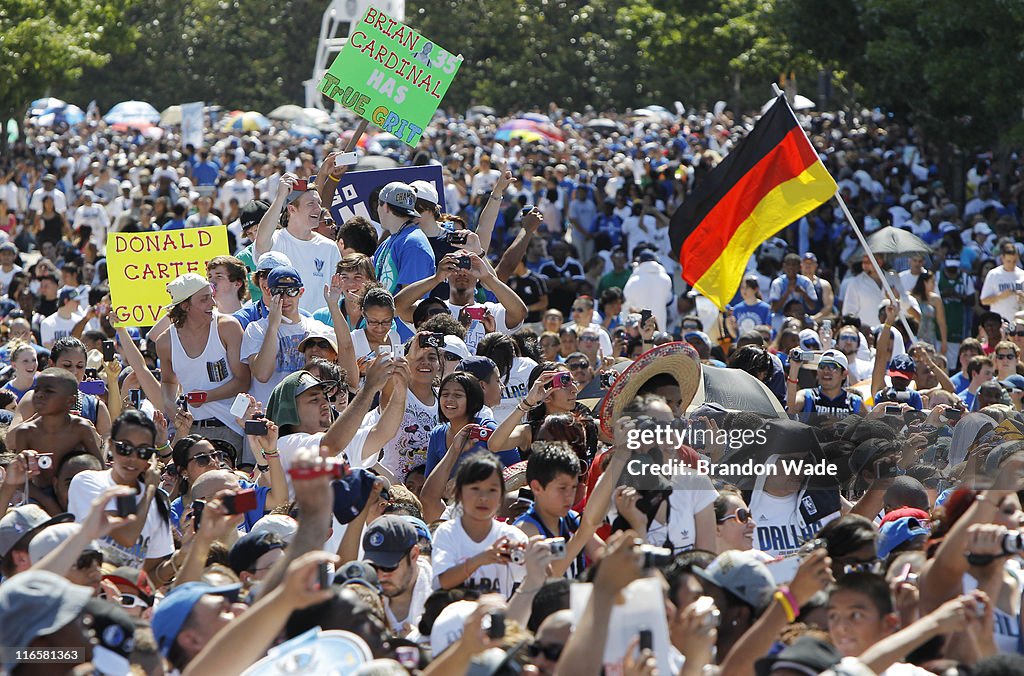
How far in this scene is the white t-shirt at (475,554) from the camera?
19.6ft

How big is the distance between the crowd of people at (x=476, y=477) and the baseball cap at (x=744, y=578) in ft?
0.03

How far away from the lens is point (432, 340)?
8.25 m

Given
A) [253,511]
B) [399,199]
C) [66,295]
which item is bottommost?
[253,511]

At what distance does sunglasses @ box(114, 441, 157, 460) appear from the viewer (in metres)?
6.49

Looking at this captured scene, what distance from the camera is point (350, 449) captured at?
749cm

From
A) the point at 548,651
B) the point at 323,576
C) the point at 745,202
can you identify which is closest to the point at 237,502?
the point at 323,576

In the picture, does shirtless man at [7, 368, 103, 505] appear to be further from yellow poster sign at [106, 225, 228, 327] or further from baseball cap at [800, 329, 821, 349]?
baseball cap at [800, 329, 821, 349]

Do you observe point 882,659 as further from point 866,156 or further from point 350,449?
point 866,156

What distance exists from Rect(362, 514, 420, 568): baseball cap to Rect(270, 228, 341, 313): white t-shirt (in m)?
4.44

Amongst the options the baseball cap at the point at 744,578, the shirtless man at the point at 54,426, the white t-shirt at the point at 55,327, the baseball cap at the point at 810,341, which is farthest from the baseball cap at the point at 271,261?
the white t-shirt at the point at 55,327

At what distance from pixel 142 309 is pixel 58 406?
9.58 feet

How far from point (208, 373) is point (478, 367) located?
1.65m

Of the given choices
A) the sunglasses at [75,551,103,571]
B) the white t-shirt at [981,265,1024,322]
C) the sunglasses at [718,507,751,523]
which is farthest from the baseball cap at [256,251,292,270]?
the white t-shirt at [981,265,1024,322]

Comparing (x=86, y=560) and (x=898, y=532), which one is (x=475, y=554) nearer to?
(x=86, y=560)
